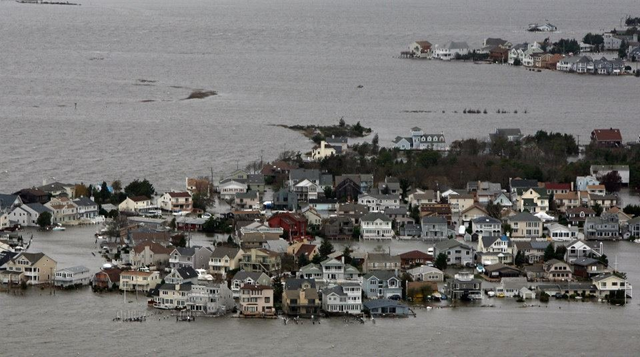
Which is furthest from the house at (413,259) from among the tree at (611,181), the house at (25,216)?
the tree at (611,181)

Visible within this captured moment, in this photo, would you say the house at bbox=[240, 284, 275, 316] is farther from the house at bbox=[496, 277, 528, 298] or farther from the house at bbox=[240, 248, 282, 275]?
the house at bbox=[496, 277, 528, 298]

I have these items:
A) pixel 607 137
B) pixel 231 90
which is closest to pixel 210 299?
pixel 607 137

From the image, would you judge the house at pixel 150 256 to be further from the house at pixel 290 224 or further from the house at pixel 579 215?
the house at pixel 579 215

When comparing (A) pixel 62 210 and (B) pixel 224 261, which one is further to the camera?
(A) pixel 62 210

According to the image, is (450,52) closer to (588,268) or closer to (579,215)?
(579,215)

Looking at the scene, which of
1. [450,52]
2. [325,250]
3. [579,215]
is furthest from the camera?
[450,52]

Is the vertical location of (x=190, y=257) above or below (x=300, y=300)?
above

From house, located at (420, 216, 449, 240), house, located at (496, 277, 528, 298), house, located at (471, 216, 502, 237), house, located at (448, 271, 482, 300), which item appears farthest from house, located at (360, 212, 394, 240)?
house, located at (448, 271, 482, 300)

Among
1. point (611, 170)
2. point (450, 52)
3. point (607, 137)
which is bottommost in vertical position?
point (611, 170)
